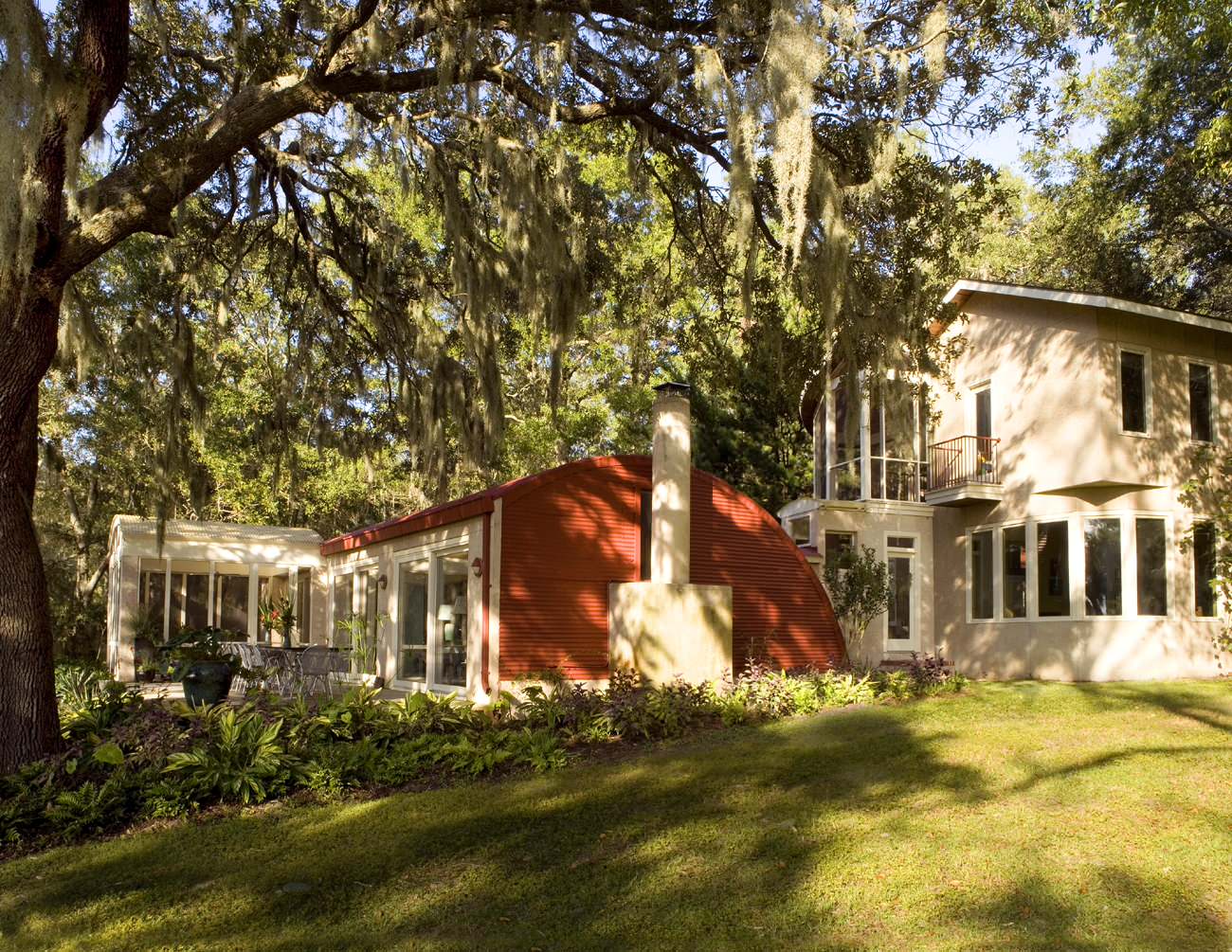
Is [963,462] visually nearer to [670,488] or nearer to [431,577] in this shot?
[670,488]

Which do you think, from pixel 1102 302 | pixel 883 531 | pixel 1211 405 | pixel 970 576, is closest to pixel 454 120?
pixel 1102 302

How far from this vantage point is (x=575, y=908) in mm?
5277

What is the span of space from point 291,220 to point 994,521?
35.9 ft

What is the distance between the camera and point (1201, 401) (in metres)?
14.8

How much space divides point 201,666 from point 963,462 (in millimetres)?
11406

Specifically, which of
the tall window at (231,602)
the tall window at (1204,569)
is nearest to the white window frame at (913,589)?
the tall window at (1204,569)

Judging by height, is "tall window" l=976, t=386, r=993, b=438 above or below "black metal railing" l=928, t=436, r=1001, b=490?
above

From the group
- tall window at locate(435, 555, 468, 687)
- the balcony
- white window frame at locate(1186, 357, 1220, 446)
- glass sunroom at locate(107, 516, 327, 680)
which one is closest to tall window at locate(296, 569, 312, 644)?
glass sunroom at locate(107, 516, 327, 680)

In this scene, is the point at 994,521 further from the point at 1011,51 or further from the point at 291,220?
the point at 291,220

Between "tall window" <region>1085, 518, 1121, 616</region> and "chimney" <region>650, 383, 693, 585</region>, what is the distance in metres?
6.14

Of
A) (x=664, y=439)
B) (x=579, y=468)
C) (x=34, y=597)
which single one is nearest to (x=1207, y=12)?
(x=664, y=439)

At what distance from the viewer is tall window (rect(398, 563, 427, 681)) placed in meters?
13.6

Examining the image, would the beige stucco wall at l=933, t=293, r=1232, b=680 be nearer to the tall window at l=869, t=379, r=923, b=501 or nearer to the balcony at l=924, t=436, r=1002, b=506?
the balcony at l=924, t=436, r=1002, b=506

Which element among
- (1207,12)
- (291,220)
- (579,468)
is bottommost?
(579,468)
